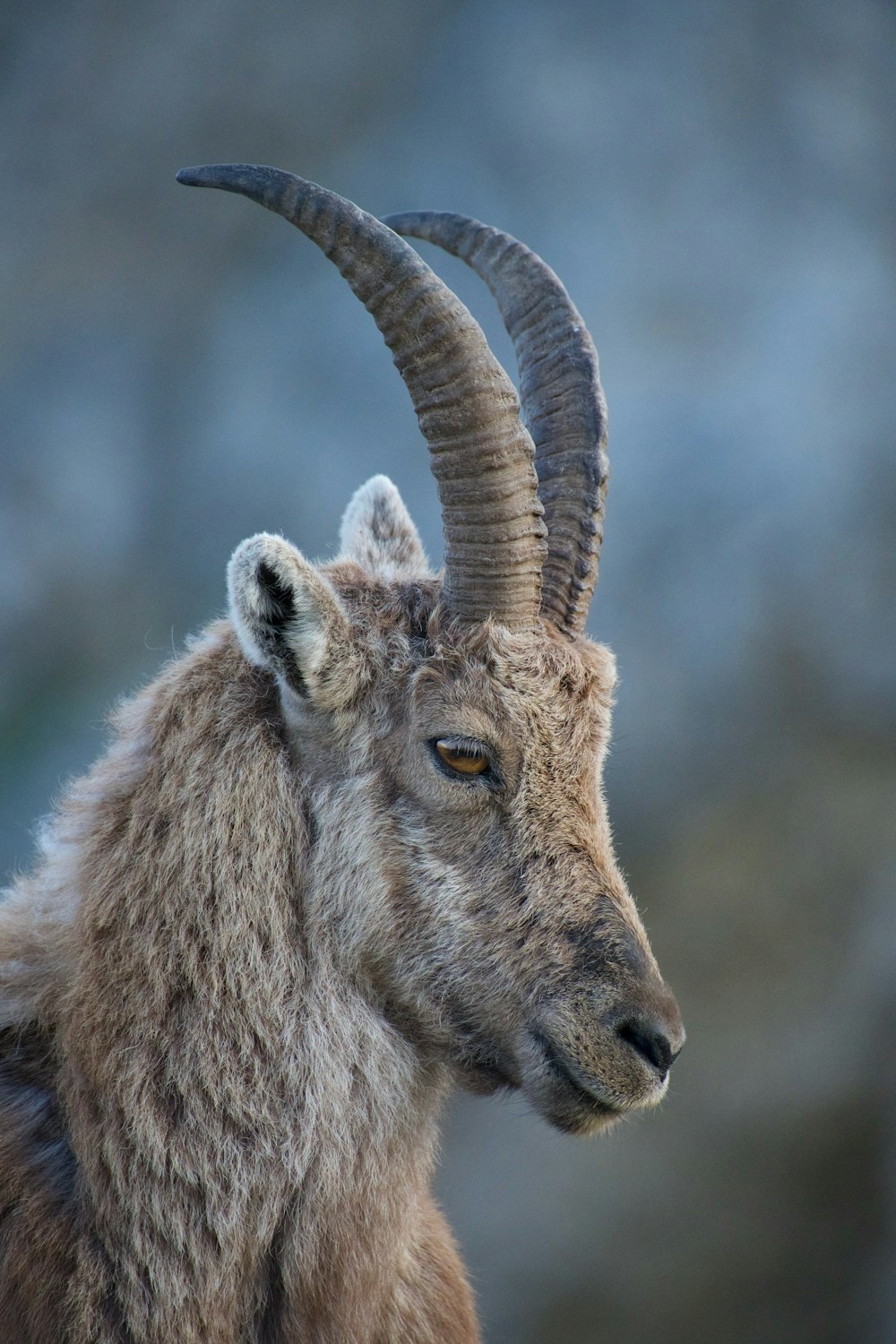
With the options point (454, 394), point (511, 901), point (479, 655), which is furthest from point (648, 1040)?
point (454, 394)

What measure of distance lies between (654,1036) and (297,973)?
2.68 feet

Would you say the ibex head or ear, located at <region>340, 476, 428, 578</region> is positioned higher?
ear, located at <region>340, 476, 428, 578</region>

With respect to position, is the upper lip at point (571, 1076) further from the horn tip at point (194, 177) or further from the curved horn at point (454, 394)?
the horn tip at point (194, 177)

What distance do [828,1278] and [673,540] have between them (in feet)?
15.4

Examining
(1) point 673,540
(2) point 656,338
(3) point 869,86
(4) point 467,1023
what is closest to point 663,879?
(1) point 673,540

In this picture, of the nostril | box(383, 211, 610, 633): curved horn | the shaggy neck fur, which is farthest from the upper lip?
box(383, 211, 610, 633): curved horn

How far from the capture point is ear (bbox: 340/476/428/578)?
3.45 meters

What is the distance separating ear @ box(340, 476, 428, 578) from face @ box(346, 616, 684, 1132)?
89cm

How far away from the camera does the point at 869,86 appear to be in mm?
7855

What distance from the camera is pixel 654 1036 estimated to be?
2.38 m

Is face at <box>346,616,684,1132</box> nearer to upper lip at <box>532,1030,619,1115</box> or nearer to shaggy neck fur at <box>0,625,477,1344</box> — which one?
upper lip at <box>532,1030,619,1115</box>

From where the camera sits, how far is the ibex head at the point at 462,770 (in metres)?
2.45

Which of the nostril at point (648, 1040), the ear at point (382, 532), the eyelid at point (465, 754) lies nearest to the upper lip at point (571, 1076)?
the nostril at point (648, 1040)

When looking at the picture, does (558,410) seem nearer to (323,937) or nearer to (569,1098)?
(323,937)
